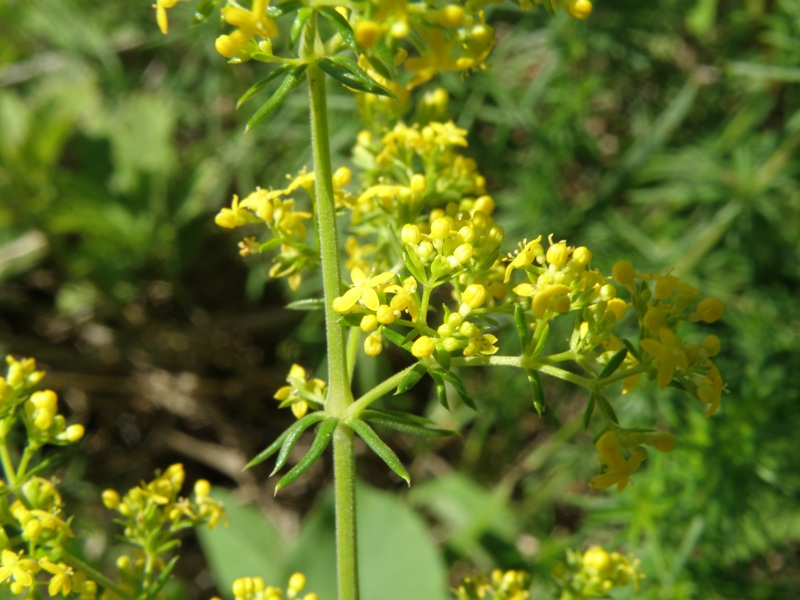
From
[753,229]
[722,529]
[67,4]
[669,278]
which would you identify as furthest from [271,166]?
[669,278]

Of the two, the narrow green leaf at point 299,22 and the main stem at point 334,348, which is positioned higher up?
the narrow green leaf at point 299,22

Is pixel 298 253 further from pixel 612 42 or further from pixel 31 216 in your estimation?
Answer: pixel 31 216

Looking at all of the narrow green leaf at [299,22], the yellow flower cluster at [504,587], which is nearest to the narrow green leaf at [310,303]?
the narrow green leaf at [299,22]

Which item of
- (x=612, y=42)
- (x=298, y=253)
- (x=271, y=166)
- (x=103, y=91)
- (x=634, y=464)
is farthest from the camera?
(x=103, y=91)

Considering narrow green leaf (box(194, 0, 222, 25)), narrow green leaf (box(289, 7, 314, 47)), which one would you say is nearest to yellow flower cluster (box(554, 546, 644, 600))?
narrow green leaf (box(289, 7, 314, 47))

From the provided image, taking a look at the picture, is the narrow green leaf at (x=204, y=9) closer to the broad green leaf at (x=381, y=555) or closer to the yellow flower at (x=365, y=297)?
the yellow flower at (x=365, y=297)

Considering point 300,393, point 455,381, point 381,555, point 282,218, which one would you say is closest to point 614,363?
point 455,381

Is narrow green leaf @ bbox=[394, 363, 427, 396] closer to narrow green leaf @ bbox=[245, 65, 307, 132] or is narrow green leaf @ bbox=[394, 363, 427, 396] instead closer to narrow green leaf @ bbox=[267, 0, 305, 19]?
narrow green leaf @ bbox=[245, 65, 307, 132]
